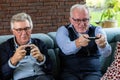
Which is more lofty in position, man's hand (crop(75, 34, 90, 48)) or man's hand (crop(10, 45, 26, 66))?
man's hand (crop(75, 34, 90, 48))

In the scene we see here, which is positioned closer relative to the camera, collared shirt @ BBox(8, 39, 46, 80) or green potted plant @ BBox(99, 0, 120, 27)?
collared shirt @ BBox(8, 39, 46, 80)

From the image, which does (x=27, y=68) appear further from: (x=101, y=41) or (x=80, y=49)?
(x=101, y=41)

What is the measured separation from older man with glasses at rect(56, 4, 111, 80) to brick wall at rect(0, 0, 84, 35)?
242 centimetres

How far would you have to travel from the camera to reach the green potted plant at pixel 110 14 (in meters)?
5.05

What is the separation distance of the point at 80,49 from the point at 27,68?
51cm

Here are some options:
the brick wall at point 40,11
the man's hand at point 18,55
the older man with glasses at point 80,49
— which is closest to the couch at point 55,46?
the older man with glasses at point 80,49

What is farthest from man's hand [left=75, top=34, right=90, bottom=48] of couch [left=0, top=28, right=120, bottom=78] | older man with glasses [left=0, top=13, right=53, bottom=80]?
couch [left=0, top=28, right=120, bottom=78]

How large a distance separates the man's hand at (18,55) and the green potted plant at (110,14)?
295 centimetres

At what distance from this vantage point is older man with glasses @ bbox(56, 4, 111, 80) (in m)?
2.57

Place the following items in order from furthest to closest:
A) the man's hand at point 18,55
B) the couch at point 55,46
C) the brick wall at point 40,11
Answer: the brick wall at point 40,11 → the couch at point 55,46 → the man's hand at point 18,55

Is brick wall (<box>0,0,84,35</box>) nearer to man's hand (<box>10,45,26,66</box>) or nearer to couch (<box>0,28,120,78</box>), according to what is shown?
couch (<box>0,28,120,78</box>)

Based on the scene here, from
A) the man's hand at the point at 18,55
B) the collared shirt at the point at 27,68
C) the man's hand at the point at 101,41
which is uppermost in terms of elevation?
the man's hand at the point at 101,41

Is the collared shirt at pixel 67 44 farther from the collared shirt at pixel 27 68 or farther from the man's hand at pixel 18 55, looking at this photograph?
the man's hand at pixel 18 55

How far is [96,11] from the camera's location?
18.5 ft
